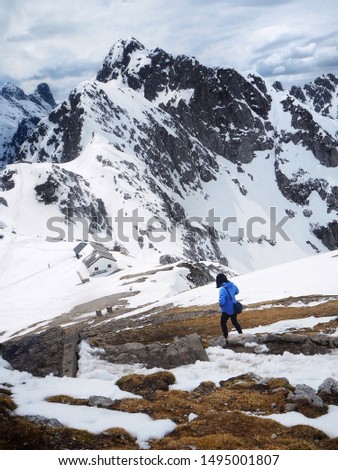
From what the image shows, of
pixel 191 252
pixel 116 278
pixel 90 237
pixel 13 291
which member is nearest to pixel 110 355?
pixel 116 278

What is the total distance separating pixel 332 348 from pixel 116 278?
66213mm

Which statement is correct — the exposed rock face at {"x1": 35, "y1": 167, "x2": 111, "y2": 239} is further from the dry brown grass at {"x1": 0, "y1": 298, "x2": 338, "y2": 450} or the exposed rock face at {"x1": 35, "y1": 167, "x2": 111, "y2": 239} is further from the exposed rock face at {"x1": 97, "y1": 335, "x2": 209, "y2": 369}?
the dry brown grass at {"x1": 0, "y1": 298, "x2": 338, "y2": 450}

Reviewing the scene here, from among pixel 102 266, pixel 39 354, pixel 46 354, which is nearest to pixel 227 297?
pixel 46 354

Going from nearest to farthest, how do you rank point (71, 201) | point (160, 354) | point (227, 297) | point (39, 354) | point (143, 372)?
point (143, 372) → point (160, 354) → point (39, 354) → point (227, 297) → point (71, 201)

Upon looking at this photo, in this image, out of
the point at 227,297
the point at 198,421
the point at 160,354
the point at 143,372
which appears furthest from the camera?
the point at 227,297

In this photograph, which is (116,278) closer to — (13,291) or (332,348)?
(13,291)

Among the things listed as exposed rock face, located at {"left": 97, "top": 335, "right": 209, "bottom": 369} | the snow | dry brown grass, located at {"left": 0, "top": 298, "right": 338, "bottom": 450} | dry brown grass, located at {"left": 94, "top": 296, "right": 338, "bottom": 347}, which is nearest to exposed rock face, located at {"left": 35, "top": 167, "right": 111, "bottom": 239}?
dry brown grass, located at {"left": 94, "top": 296, "right": 338, "bottom": 347}

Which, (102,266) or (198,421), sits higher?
(102,266)

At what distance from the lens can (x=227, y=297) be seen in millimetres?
21516

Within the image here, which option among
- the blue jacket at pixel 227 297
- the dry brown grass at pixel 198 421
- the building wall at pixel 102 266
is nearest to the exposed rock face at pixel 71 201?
the building wall at pixel 102 266

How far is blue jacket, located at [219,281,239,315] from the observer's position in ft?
70.3

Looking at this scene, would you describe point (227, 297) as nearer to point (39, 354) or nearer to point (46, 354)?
point (46, 354)

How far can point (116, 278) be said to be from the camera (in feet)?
274

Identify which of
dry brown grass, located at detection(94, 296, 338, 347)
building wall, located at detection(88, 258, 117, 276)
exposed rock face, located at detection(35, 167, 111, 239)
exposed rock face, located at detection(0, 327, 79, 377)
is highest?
exposed rock face, located at detection(35, 167, 111, 239)
